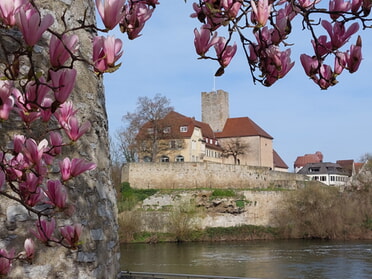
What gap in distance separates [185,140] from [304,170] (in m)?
24.4

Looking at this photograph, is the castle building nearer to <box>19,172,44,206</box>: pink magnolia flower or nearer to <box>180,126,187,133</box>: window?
<box>180,126,187,133</box>: window

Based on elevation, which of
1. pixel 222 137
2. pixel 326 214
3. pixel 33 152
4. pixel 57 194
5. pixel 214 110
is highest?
pixel 214 110

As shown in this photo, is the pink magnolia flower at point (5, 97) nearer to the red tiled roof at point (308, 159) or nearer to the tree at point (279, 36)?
the tree at point (279, 36)

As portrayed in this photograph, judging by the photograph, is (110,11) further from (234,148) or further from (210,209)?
(234,148)

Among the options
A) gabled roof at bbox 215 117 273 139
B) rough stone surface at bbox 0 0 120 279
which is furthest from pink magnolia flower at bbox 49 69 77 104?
gabled roof at bbox 215 117 273 139

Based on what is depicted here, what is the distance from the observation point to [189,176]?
1369 inches

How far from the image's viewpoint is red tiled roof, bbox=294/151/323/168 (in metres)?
62.3

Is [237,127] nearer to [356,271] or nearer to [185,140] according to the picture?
[185,140]

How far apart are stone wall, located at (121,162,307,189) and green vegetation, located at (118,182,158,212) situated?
0.69 meters

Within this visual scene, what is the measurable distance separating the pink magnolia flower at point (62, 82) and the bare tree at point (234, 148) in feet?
143

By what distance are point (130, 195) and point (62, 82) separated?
104 feet

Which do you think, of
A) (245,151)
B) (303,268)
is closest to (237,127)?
(245,151)

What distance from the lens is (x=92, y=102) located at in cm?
390

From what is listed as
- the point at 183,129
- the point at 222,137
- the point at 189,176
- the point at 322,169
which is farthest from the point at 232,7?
the point at 322,169
